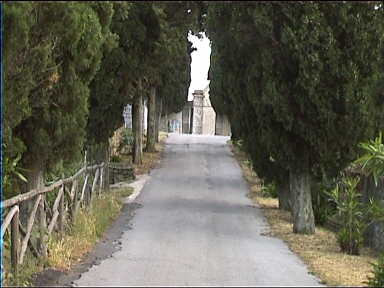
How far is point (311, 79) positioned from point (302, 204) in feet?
9.84

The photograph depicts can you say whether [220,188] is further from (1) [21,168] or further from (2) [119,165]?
(1) [21,168]

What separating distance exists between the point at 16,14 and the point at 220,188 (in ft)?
57.4

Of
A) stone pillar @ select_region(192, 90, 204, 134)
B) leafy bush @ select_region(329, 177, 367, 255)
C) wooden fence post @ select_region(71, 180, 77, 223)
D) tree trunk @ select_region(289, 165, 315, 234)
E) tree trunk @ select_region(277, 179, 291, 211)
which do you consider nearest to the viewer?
leafy bush @ select_region(329, 177, 367, 255)

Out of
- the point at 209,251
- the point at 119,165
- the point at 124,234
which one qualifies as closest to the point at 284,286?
the point at 209,251

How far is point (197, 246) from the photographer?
13.0m

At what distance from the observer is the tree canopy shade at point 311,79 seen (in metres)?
14.2

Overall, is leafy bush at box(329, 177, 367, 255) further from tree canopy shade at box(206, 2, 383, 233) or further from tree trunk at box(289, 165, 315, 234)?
tree trunk at box(289, 165, 315, 234)

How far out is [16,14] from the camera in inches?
316

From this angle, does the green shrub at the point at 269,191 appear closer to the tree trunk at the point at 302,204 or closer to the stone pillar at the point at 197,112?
the tree trunk at the point at 302,204

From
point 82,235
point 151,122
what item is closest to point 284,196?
point 82,235

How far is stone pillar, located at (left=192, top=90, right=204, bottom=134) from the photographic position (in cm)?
6906

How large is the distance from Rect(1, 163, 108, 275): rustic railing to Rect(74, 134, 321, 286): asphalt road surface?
87 cm

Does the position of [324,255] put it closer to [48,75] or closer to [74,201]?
[74,201]

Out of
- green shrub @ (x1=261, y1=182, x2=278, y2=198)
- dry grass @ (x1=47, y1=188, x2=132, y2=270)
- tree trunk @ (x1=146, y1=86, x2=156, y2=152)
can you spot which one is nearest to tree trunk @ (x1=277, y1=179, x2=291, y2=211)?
green shrub @ (x1=261, y1=182, x2=278, y2=198)
